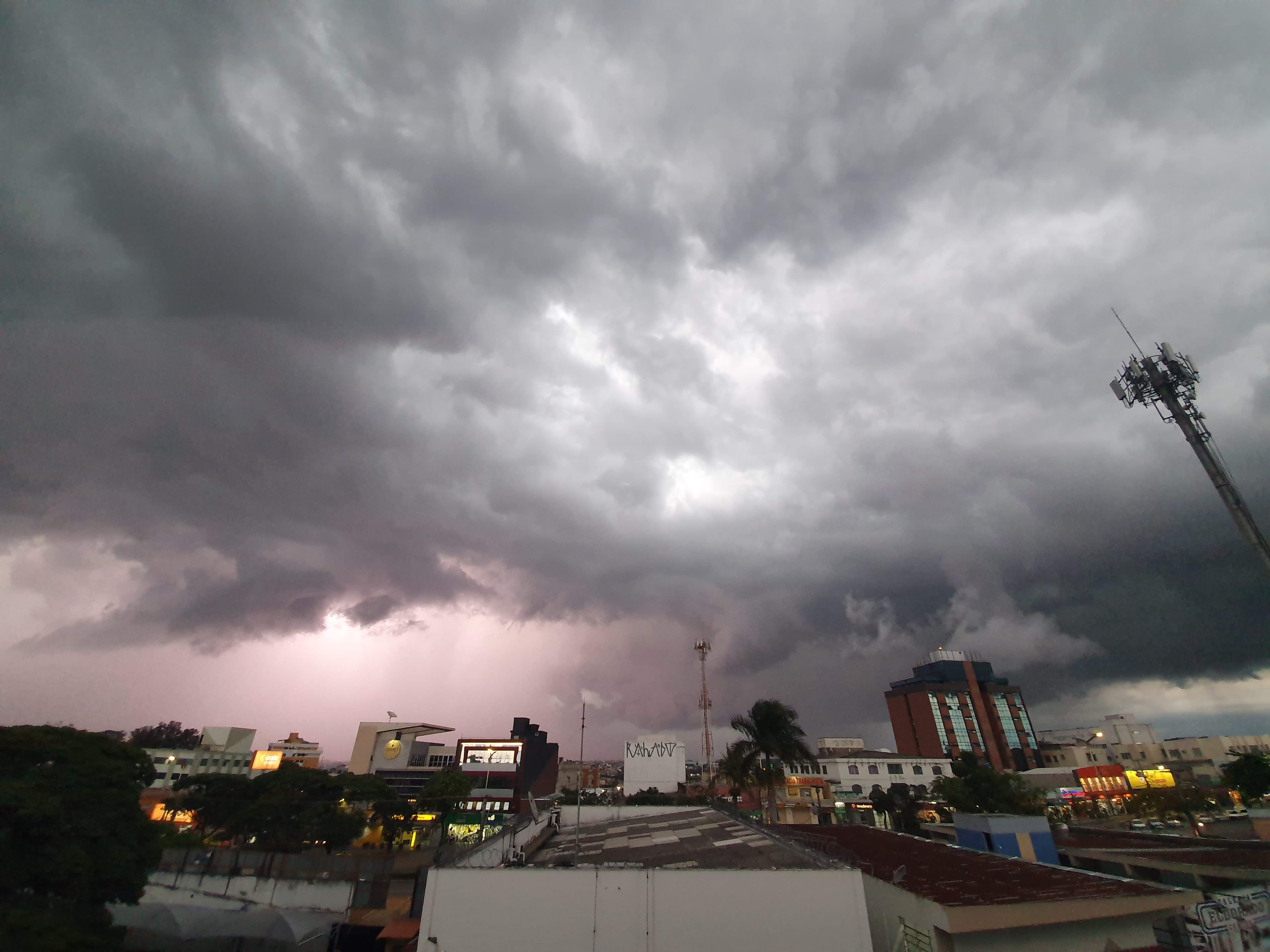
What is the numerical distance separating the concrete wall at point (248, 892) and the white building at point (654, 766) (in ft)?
218

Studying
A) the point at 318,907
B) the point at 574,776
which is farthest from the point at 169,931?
the point at 574,776

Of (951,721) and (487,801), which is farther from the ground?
(951,721)

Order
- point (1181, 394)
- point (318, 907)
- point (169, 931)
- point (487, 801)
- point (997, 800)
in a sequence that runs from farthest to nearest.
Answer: point (487, 801) < point (997, 800) < point (318, 907) < point (1181, 394) < point (169, 931)

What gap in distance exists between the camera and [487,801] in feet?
320

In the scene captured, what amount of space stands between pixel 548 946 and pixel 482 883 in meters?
3.03

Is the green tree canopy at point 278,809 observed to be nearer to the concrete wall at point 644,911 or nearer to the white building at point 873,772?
the concrete wall at point 644,911

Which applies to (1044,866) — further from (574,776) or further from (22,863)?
(574,776)

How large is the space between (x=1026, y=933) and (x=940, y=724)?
127 meters

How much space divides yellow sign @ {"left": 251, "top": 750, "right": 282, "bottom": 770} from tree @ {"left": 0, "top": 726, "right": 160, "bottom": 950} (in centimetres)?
11367

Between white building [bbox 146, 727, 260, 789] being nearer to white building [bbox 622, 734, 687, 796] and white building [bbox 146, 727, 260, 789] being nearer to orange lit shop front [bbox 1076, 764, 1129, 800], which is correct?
white building [bbox 622, 734, 687, 796]

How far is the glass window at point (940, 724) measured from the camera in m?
122

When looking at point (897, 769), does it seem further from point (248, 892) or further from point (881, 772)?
point (248, 892)

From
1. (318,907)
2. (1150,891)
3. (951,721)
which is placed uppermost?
(951,721)

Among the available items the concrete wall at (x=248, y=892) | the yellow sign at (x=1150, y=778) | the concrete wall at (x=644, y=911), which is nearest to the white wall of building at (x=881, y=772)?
the yellow sign at (x=1150, y=778)
